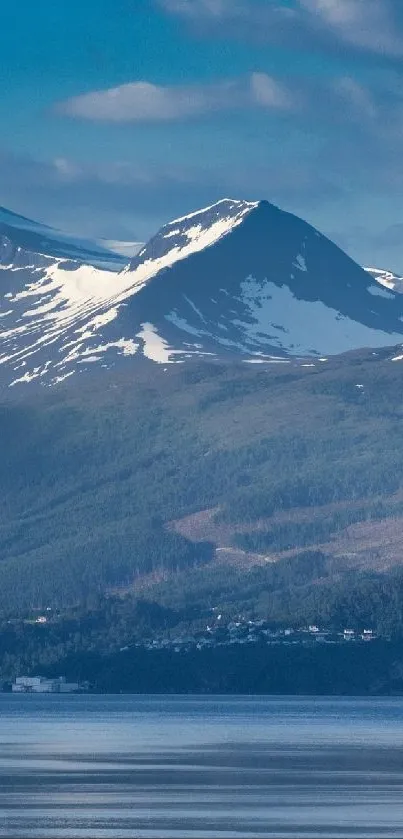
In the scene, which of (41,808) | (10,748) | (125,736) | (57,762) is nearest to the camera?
(41,808)

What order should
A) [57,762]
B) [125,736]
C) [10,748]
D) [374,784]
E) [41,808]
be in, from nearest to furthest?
[41,808] → [374,784] → [57,762] → [10,748] → [125,736]

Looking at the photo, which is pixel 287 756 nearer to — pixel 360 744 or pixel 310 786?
pixel 360 744

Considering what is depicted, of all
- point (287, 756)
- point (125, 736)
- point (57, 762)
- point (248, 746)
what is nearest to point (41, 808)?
point (57, 762)

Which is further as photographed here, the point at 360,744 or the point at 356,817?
the point at 360,744

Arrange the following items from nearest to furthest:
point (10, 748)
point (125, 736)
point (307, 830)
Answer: point (307, 830), point (10, 748), point (125, 736)

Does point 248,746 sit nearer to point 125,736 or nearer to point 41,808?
point 125,736

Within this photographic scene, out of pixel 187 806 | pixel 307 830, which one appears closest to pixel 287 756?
pixel 187 806
